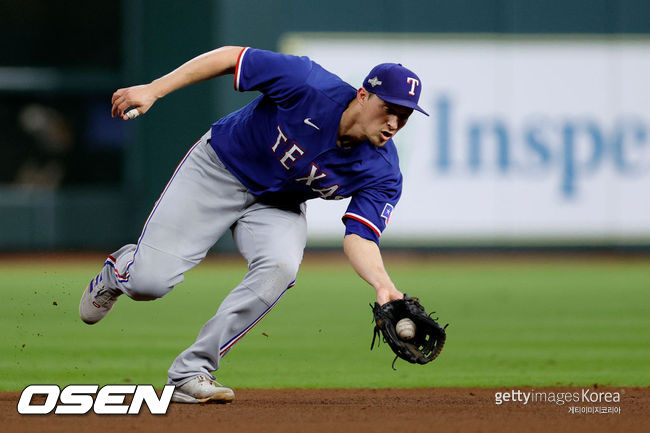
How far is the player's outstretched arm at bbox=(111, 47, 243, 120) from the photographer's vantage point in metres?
4.91

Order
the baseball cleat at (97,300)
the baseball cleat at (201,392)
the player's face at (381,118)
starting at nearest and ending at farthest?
the player's face at (381,118), the baseball cleat at (201,392), the baseball cleat at (97,300)

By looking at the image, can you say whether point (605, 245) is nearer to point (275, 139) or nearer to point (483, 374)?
point (483, 374)

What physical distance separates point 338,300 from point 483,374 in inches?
176

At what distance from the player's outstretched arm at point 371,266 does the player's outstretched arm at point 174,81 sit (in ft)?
3.42

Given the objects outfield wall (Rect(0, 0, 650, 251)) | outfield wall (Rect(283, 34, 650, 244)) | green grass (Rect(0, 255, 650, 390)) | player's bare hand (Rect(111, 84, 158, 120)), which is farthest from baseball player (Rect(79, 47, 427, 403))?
outfield wall (Rect(283, 34, 650, 244))

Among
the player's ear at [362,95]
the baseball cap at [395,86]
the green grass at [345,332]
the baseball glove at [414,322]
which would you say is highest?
the baseball cap at [395,86]

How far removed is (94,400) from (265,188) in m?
1.35

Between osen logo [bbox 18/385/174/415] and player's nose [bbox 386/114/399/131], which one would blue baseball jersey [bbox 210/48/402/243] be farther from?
osen logo [bbox 18/385/174/415]

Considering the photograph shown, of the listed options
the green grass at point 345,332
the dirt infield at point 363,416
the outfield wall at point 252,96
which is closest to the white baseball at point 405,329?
the dirt infield at point 363,416

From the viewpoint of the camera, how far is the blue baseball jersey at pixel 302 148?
17.3 feet

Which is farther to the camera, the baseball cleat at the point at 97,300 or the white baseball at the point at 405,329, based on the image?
the baseball cleat at the point at 97,300

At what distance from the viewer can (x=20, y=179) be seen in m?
16.6

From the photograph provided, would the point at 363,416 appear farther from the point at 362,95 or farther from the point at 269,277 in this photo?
the point at 362,95

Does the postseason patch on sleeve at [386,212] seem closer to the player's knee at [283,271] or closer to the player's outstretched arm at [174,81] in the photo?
the player's knee at [283,271]
